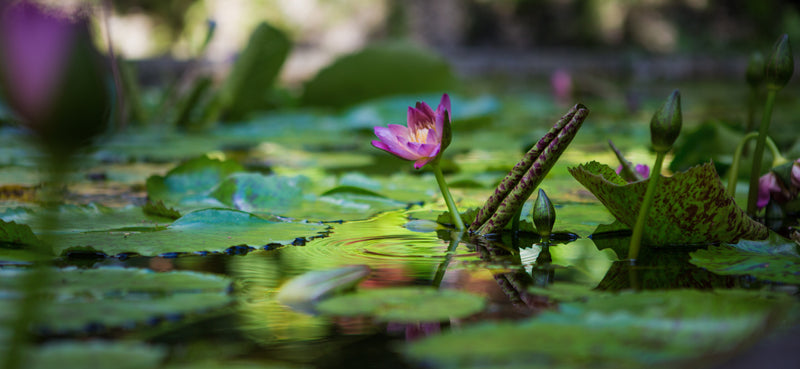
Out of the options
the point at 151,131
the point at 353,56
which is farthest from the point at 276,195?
the point at 353,56

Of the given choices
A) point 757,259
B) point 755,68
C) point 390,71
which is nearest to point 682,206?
point 757,259

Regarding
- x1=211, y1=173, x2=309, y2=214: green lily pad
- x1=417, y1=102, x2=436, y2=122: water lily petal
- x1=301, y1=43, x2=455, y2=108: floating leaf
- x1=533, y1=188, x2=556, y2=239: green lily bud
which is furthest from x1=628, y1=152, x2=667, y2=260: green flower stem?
x1=301, y1=43, x2=455, y2=108: floating leaf

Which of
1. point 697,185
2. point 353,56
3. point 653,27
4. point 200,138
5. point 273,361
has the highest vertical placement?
point 653,27

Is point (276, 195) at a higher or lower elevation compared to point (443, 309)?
higher

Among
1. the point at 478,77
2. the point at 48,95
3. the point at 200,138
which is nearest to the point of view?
the point at 48,95

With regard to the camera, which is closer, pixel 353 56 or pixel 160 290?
pixel 160 290

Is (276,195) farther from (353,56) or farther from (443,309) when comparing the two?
(353,56)

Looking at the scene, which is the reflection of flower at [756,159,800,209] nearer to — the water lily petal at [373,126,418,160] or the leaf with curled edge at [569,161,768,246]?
the leaf with curled edge at [569,161,768,246]
